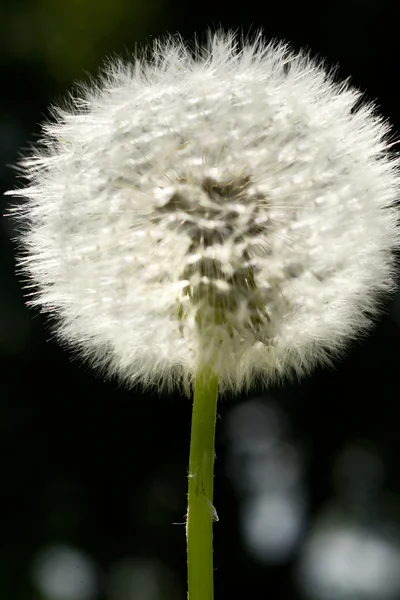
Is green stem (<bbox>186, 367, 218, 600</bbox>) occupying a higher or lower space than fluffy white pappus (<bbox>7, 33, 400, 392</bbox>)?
lower

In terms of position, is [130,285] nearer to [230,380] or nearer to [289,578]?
[230,380]

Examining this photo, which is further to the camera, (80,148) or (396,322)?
(396,322)

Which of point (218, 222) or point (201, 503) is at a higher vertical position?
point (218, 222)

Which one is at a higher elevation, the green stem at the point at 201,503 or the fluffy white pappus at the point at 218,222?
the fluffy white pappus at the point at 218,222

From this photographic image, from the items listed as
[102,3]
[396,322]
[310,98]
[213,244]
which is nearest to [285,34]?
[102,3]
